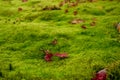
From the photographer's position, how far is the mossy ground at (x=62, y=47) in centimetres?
1166

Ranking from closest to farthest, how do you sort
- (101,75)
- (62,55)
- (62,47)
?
1. (101,75)
2. (62,55)
3. (62,47)

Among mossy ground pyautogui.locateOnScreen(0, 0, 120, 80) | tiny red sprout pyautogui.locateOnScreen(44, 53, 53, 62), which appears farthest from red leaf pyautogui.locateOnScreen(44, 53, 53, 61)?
mossy ground pyautogui.locateOnScreen(0, 0, 120, 80)

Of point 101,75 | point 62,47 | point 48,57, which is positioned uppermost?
point 62,47

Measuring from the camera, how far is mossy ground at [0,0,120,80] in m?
11.7

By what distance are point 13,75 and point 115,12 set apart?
11.1 meters

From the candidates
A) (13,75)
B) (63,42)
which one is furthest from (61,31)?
(13,75)

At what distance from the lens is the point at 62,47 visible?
14195mm

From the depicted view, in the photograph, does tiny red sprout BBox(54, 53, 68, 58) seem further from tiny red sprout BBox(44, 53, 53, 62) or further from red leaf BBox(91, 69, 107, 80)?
red leaf BBox(91, 69, 107, 80)

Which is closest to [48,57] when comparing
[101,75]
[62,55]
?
[62,55]

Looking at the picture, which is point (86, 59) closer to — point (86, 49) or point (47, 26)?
point (86, 49)

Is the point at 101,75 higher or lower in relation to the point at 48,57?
lower

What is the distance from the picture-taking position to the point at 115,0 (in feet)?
77.4

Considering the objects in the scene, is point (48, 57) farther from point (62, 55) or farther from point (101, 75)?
point (101, 75)

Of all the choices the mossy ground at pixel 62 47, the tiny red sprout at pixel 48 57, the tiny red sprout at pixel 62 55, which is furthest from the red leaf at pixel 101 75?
the tiny red sprout at pixel 48 57
